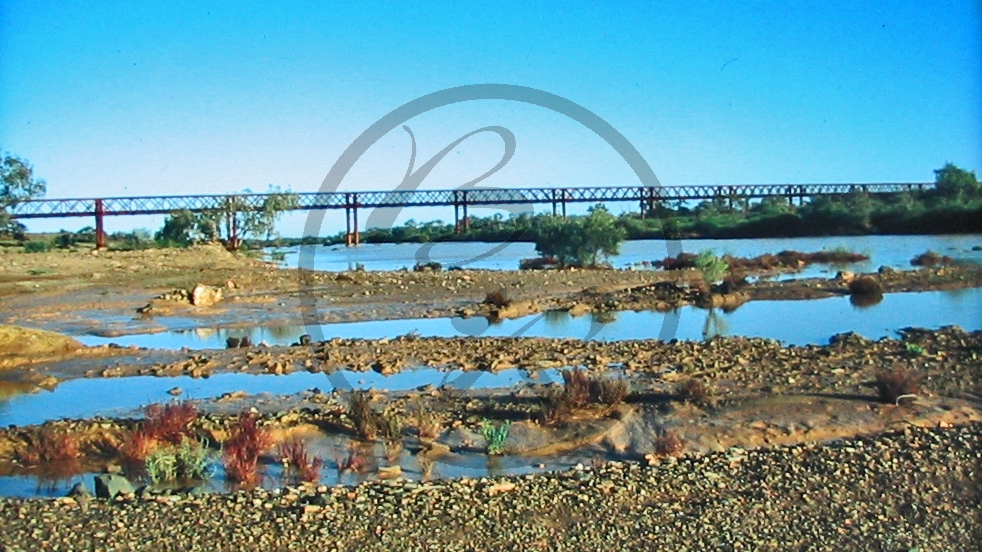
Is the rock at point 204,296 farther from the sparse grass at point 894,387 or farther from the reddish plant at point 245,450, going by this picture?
the sparse grass at point 894,387

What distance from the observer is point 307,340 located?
18.1m

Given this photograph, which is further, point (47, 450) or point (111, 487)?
point (47, 450)

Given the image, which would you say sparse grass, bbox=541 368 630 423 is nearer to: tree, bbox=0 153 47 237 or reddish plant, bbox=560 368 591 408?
reddish plant, bbox=560 368 591 408

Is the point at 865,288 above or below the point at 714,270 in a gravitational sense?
below

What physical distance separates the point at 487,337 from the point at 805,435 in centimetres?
918

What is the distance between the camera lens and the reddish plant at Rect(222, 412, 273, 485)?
8.78 m

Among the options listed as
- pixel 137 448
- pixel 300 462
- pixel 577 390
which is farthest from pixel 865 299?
pixel 137 448

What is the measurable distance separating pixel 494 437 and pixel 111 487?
143 inches

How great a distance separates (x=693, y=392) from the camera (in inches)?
443

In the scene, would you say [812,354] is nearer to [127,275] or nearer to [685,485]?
[685,485]

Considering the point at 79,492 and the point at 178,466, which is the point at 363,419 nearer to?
the point at 178,466

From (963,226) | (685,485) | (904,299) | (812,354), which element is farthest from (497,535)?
(963,226)

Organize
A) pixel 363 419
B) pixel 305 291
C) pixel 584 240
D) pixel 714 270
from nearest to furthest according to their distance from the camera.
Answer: pixel 363 419 < pixel 714 270 < pixel 305 291 < pixel 584 240

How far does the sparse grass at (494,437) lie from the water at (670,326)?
851cm
